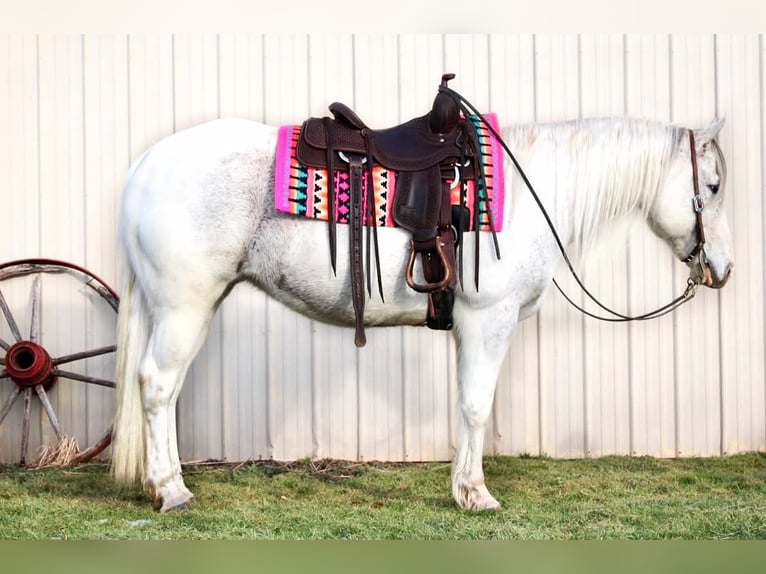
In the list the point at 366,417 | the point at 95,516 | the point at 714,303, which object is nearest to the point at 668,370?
Answer: the point at 714,303

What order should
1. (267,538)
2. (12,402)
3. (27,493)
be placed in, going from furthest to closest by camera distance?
(12,402), (27,493), (267,538)

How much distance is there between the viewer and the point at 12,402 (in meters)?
5.67

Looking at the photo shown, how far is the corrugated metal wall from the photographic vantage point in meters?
5.81

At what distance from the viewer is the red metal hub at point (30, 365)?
553 cm

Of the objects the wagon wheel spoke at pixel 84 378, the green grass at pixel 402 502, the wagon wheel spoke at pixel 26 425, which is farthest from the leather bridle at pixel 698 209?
the wagon wheel spoke at pixel 26 425

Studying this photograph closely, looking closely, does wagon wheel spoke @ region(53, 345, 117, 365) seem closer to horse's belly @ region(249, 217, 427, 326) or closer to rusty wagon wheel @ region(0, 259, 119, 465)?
rusty wagon wheel @ region(0, 259, 119, 465)

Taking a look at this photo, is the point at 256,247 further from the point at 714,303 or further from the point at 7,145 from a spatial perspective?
the point at 714,303

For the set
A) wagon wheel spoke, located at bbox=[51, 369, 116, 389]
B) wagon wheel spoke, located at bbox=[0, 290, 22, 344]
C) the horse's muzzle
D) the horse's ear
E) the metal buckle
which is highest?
the horse's ear

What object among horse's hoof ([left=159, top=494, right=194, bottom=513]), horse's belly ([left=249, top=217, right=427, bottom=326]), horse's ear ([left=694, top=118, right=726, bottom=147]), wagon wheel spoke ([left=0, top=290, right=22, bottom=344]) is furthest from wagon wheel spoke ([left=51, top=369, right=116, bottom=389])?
horse's ear ([left=694, top=118, right=726, bottom=147])

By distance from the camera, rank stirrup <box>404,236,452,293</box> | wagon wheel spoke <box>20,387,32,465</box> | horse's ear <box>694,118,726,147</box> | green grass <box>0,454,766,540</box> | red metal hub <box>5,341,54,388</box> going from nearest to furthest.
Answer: green grass <box>0,454,766,540</box> → stirrup <box>404,236,452,293</box> → horse's ear <box>694,118,726,147</box> → red metal hub <box>5,341,54,388</box> → wagon wheel spoke <box>20,387,32,465</box>

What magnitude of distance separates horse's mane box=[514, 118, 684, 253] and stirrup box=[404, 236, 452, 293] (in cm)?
66

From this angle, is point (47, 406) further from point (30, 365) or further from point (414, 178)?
point (414, 178)

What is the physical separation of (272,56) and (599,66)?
6.61 feet

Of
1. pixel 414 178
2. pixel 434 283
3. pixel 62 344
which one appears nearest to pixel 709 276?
pixel 434 283
